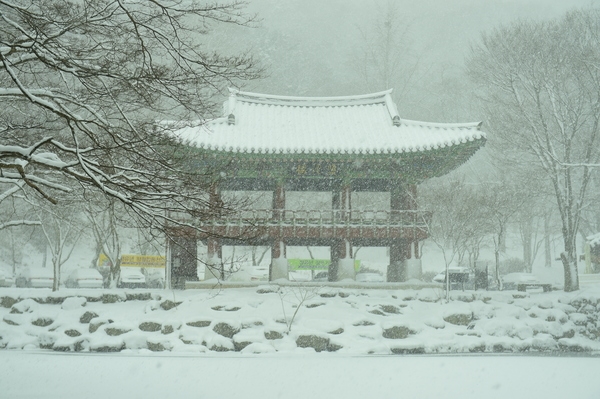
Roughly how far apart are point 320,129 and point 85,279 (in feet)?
54.4

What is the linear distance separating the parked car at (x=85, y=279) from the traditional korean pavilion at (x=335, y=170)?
40.5ft

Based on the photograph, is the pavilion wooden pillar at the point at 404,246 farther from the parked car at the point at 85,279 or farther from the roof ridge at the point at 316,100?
the parked car at the point at 85,279

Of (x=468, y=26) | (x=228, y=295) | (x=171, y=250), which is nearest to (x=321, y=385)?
(x=228, y=295)

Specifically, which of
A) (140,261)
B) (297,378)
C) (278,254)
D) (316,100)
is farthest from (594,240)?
(297,378)

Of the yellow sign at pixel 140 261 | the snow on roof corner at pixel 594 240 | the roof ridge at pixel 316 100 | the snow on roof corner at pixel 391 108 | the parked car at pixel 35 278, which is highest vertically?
the roof ridge at pixel 316 100

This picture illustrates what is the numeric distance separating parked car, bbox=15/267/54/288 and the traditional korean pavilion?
14856 mm

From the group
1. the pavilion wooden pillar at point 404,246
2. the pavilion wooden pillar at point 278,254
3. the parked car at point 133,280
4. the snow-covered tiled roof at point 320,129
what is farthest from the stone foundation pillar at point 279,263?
the parked car at point 133,280

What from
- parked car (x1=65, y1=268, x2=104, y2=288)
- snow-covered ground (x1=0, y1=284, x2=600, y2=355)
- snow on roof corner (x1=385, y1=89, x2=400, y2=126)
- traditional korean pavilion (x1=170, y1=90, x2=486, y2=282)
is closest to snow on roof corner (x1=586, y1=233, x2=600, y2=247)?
snow-covered ground (x1=0, y1=284, x2=600, y2=355)

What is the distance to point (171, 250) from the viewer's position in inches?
700

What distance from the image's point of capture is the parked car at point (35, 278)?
93.0 feet

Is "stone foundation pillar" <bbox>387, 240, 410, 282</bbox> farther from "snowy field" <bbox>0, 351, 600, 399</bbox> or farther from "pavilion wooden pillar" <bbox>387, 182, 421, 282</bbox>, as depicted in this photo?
"snowy field" <bbox>0, 351, 600, 399</bbox>

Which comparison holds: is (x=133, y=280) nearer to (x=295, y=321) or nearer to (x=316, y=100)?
(x=316, y=100)

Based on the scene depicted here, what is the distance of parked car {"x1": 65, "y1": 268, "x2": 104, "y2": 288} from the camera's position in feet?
91.5

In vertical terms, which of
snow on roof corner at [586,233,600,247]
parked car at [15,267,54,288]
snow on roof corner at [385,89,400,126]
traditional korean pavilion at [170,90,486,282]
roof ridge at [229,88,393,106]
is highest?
roof ridge at [229,88,393,106]
